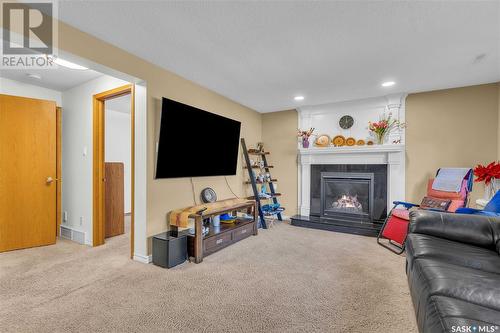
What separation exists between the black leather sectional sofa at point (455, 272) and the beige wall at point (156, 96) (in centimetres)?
251

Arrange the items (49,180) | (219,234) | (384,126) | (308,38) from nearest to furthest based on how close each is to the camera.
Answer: (308,38) < (219,234) < (49,180) < (384,126)

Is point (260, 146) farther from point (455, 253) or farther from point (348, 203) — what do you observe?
point (455, 253)

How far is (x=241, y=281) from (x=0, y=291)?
2059mm

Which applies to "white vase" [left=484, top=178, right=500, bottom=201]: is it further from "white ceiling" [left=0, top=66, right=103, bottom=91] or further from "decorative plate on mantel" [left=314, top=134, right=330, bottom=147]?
"white ceiling" [left=0, top=66, right=103, bottom=91]

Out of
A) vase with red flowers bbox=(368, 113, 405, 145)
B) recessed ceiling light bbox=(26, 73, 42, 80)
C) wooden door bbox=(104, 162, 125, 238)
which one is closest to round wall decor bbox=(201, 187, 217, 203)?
wooden door bbox=(104, 162, 125, 238)

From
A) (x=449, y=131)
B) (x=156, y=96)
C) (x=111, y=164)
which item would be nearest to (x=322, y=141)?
(x=449, y=131)

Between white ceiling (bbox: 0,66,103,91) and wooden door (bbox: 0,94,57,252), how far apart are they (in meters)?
0.31

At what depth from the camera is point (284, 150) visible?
16.2ft

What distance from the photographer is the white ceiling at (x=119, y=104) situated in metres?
4.22

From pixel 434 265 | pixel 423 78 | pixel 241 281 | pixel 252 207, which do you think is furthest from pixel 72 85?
pixel 423 78

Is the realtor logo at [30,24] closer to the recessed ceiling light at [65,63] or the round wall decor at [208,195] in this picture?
the recessed ceiling light at [65,63]

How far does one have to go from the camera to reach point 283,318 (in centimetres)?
169

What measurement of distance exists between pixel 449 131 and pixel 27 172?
5986 millimetres

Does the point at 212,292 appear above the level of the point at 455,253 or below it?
below
